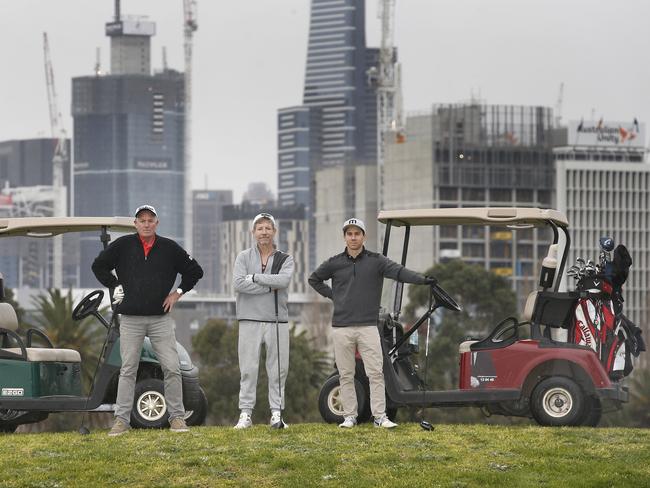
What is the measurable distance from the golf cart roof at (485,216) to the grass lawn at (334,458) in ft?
8.22

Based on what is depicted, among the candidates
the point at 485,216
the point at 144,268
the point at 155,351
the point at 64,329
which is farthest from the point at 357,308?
the point at 64,329

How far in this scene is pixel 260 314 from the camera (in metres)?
17.9

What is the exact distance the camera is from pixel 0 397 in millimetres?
18344

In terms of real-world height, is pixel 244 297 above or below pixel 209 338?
above

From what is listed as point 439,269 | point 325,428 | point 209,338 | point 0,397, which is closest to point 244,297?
point 325,428

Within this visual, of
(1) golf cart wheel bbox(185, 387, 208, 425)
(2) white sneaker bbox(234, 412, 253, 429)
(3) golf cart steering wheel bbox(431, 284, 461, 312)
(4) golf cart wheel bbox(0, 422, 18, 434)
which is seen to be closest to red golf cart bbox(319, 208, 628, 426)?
(3) golf cart steering wheel bbox(431, 284, 461, 312)

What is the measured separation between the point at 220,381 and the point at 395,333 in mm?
65801

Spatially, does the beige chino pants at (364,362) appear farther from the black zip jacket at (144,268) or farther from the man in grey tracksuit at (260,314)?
the black zip jacket at (144,268)

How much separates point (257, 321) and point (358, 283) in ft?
4.00

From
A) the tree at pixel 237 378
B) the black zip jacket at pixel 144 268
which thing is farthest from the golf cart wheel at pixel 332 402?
the tree at pixel 237 378

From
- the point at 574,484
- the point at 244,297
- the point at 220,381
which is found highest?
the point at 244,297

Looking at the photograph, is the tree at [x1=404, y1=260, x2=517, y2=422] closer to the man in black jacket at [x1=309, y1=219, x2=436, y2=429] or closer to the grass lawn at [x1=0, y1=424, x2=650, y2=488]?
the man in black jacket at [x1=309, y1=219, x2=436, y2=429]

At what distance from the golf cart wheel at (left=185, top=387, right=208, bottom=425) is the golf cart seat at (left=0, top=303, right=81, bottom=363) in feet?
4.88

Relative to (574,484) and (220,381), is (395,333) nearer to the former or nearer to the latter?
(574,484)
